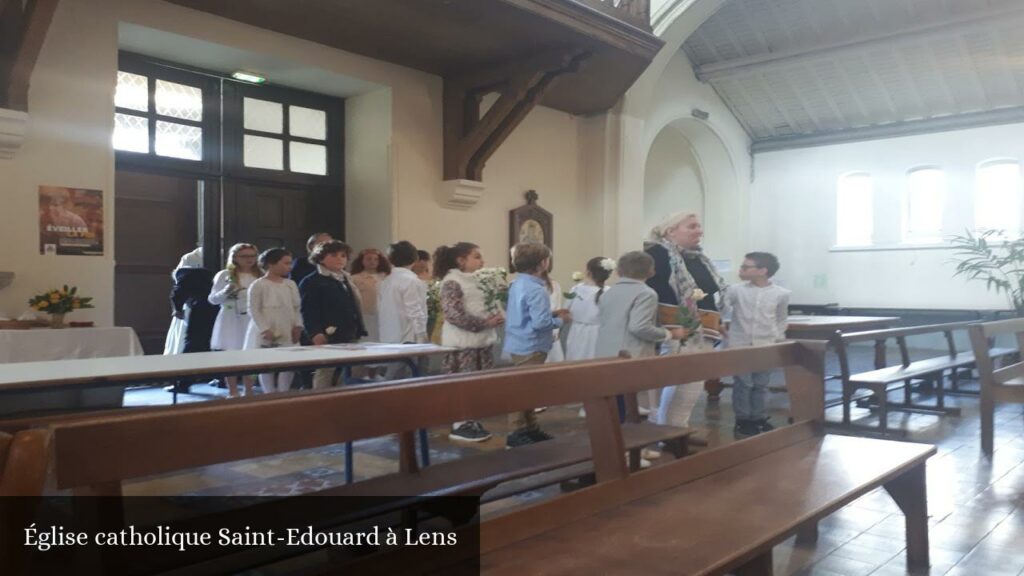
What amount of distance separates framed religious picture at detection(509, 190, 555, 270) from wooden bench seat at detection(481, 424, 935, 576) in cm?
641

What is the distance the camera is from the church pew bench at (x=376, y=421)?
130cm

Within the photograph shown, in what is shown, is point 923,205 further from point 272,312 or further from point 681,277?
point 272,312

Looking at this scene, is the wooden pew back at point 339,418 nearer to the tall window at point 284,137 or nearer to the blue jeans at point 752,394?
the blue jeans at point 752,394

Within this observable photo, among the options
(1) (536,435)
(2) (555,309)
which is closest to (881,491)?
(1) (536,435)

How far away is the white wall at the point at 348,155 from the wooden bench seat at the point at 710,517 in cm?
499

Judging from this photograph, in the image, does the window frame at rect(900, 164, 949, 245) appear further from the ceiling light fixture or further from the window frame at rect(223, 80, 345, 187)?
the ceiling light fixture

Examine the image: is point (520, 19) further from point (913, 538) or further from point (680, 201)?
point (680, 201)

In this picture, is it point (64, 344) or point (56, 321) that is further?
point (56, 321)

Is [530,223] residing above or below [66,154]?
below

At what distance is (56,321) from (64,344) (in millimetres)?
329

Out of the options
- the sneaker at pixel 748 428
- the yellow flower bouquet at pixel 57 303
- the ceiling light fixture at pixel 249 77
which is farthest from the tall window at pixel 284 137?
the sneaker at pixel 748 428

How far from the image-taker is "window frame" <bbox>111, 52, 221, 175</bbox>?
6965 millimetres

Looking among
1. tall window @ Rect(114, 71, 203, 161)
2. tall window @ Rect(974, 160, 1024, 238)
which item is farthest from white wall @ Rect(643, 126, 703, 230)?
tall window @ Rect(114, 71, 203, 161)

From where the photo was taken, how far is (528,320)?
5.13 metres
